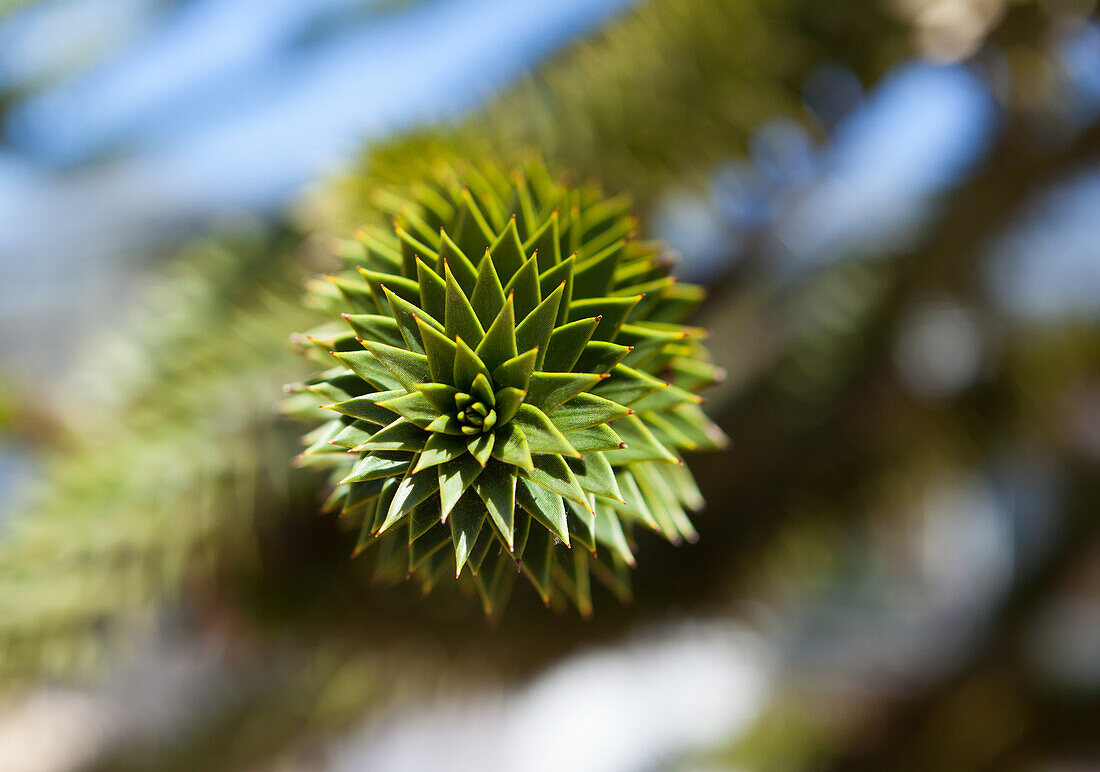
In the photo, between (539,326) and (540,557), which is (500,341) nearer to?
(539,326)

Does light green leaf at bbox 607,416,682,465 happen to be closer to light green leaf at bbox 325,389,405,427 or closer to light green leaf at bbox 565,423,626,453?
light green leaf at bbox 565,423,626,453

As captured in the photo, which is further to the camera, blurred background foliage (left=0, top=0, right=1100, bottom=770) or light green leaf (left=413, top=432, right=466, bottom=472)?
blurred background foliage (left=0, top=0, right=1100, bottom=770)

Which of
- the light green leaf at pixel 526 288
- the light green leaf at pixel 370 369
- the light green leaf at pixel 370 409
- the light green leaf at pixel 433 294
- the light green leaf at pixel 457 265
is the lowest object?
the light green leaf at pixel 370 409

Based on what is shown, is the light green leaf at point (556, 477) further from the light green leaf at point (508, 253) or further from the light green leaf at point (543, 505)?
the light green leaf at point (508, 253)

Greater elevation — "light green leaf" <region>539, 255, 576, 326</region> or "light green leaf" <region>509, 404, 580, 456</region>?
"light green leaf" <region>539, 255, 576, 326</region>

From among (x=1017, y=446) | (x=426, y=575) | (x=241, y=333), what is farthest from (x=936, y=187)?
(x=426, y=575)

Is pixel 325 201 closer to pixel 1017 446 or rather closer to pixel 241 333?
pixel 241 333

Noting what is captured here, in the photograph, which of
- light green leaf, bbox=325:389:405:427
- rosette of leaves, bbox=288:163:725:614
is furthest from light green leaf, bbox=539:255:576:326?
light green leaf, bbox=325:389:405:427

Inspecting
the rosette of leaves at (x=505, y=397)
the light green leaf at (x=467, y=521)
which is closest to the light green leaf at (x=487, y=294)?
the rosette of leaves at (x=505, y=397)

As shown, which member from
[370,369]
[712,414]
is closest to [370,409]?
[370,369]
